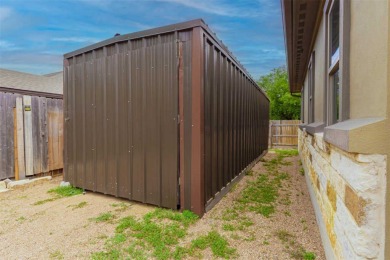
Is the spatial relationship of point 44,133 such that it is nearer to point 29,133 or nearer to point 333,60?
point 29,133

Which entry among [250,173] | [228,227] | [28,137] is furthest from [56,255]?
[250,173]

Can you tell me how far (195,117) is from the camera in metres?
3.53

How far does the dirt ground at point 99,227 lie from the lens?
2.72m

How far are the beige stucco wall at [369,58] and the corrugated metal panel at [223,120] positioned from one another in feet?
7.29

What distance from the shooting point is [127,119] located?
4258 millimetres

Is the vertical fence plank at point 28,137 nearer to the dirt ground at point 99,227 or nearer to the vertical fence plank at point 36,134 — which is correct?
the vertical fence plank at point 36,134

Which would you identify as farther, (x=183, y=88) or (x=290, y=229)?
(x=183, y=88)

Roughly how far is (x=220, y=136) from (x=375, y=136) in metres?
3.34

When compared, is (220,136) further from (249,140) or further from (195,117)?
(249,140)

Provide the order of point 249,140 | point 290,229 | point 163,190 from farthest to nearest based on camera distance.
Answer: point 249,140, point 163,190, point 290,229

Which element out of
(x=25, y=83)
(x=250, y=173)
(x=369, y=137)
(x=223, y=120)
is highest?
(x=25, y=83)

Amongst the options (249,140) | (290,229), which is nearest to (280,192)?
(290,229)

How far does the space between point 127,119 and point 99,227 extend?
1867mm

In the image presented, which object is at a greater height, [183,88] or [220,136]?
[183,88]
